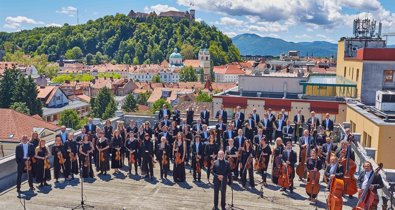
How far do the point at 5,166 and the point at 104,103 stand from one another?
2622 inches

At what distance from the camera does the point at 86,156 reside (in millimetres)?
12695

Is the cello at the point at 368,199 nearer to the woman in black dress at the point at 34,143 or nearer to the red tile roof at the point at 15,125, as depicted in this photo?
the woman in black dress at the point at 34,143

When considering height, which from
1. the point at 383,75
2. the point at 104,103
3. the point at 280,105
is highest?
the point at 383,75

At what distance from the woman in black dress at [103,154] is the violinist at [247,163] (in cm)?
422

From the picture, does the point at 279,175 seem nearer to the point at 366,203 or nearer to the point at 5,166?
the point at 366,203

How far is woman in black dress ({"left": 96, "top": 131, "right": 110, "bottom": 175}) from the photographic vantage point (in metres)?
13.1

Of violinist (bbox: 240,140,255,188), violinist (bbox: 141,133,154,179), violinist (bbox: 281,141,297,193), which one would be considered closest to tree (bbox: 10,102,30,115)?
violinist (bbox: 141,133,154,179)

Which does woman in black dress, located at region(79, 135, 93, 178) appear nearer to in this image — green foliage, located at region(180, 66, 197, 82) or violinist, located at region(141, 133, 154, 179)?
violinist, located at region(141, 133, 154, 179)

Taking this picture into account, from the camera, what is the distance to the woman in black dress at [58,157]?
12.4 meters

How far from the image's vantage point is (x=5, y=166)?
11719 mm

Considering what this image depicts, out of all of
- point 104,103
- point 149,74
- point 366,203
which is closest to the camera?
point 366,203

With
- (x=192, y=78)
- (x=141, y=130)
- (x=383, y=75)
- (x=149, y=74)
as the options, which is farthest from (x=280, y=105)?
(x=149, y=74)

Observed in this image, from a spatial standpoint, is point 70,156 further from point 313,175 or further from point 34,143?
Result: point 313,175

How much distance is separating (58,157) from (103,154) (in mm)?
1377
